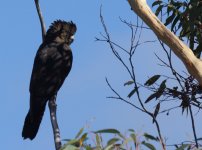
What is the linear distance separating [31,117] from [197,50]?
165 cm

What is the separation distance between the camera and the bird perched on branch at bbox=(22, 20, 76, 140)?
4.67m

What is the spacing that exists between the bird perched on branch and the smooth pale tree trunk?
1809 millimetres

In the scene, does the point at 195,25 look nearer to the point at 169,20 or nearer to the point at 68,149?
the point at 169,20

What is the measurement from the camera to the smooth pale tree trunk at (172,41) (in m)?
2.82

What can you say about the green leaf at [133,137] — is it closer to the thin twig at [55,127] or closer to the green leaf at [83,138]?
the green leaf at [83,138]

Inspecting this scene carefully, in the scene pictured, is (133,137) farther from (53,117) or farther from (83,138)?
(53,117)

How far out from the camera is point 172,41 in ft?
9.44

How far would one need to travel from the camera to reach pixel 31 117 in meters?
4.68

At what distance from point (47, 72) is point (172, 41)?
87.1 inches

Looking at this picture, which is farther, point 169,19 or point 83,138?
point 169,19

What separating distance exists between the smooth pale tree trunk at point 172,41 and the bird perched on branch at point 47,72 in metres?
1.81

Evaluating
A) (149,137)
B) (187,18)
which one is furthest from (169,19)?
(149,137)

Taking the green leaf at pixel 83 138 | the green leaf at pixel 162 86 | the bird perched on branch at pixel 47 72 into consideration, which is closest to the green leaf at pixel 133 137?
the green leaf at pixel 83 138

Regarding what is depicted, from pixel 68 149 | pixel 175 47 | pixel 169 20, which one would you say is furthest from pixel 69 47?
pixel 68 149
